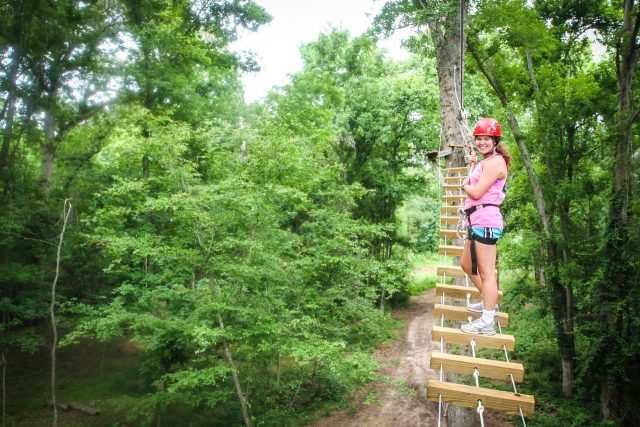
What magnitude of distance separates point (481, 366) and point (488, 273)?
2.67ft

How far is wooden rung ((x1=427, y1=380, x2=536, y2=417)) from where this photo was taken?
263cm

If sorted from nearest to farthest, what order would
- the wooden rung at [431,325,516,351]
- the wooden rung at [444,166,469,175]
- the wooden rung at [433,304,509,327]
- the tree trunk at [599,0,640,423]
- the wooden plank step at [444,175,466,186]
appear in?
the wooden rung at [431,325,516,351] → the wooden rung at [433,304,509,327] → the wooden plank step at [444,175,466,186] → the wooden rung at [444,166,469,175] → the tree trunk at [599,0,640,423]

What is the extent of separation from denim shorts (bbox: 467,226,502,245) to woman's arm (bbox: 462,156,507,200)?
0.31m

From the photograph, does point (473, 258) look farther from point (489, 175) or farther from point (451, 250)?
point (451, 250)

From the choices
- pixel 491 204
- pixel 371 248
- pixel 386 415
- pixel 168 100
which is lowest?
pixel 386 415

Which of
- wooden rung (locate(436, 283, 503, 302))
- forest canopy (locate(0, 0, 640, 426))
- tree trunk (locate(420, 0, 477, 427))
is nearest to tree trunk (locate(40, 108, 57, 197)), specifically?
forest canopy (locate(0, 0, 640, 426))

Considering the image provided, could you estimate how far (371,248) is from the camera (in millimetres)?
17906

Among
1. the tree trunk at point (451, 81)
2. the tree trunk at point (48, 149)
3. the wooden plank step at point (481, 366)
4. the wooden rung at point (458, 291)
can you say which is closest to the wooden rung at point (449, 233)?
the tree trunk at point (451, 81)

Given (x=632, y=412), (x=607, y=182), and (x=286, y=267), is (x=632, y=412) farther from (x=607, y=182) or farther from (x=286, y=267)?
(x=286, y=267)

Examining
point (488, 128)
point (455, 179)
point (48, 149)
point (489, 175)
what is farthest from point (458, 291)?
point (48, 149)

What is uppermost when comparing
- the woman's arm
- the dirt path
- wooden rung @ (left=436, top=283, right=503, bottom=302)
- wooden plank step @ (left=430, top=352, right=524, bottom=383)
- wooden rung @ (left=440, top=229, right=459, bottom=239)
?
the woman's arm

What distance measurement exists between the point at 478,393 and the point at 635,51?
22.1 feet

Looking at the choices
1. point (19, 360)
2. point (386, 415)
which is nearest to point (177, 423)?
point (386, 415)

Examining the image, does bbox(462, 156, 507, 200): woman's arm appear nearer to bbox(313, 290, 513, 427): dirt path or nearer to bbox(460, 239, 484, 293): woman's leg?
bbox(460, 239, 484, 293): woman's leg
